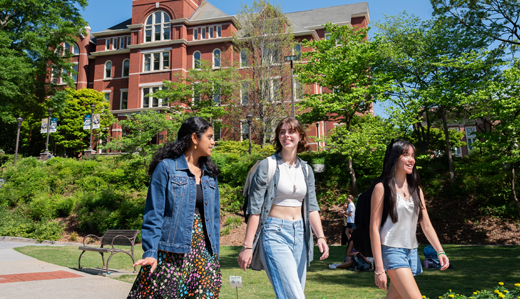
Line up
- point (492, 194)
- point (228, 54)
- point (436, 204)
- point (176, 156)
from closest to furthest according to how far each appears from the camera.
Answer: point (176, 156), point (492, 194), point (436, 204), point (228, 54)

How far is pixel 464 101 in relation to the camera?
50.3 feet

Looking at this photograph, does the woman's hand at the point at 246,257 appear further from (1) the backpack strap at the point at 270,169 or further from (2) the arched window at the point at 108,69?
(2) the arched window at the point at 108,69

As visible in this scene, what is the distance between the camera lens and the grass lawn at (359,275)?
656cm

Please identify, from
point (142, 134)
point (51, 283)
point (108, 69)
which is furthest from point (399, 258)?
point (108, 69)

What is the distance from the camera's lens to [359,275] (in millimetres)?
8367

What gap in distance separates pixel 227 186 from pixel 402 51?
457 inches

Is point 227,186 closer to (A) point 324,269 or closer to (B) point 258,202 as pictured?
(A) point 324,269

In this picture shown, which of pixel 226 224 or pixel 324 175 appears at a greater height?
pixel 324 175

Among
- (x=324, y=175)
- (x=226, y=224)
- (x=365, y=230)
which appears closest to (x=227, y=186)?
(x=226, y=224)

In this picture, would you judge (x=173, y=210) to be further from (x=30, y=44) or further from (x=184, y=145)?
(x=30, y=44)

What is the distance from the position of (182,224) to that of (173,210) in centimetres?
13

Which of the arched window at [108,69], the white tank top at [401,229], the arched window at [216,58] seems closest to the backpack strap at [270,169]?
the white tank top at [401,229]

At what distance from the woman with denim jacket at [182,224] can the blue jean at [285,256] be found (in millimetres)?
436

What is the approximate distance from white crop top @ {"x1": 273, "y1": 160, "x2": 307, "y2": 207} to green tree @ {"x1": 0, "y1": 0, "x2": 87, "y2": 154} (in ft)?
94.0
